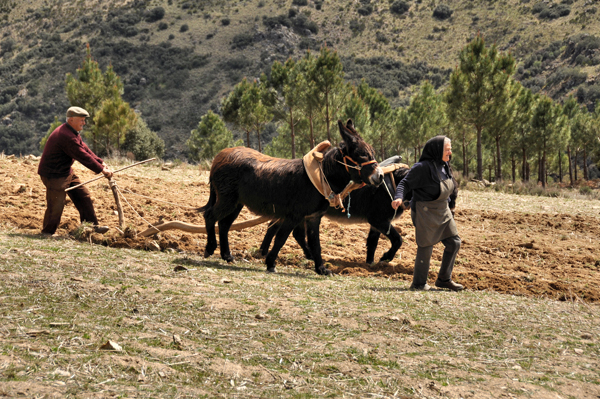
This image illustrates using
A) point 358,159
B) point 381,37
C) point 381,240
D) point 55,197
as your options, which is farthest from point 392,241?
point 381,37

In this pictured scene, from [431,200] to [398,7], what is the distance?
114 metres

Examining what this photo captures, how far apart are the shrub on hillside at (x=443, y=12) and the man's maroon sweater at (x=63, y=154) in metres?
107

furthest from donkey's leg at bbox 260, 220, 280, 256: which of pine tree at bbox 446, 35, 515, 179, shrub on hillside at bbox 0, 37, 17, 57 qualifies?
shrub on hillside at bbox 0, 37, 17, 57

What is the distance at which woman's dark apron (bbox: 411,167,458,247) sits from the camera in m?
6.42

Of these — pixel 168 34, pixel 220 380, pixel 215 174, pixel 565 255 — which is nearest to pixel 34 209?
pixel 215 174

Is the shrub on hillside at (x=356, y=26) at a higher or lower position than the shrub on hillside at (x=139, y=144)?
higher

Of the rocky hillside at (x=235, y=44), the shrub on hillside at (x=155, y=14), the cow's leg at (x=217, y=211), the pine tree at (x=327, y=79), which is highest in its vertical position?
the shrub on hillside at (x=155, y=14)

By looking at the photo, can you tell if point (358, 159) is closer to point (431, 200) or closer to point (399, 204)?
Answer: point (399, 204)

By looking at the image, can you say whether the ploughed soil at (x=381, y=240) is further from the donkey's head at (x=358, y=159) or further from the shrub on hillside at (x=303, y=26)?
the shrub on hillside at (x=303, y=26)

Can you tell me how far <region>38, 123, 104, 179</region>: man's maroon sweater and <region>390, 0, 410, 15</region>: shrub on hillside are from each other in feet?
370

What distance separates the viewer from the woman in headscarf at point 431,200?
21.0 feet

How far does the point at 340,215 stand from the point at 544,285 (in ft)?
11.2

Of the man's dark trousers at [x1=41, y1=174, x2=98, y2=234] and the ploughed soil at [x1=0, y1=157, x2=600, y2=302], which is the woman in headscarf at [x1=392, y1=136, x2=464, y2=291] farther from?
the man's dark trousers at [x1=41, y1=174, x2=98, y2=234]

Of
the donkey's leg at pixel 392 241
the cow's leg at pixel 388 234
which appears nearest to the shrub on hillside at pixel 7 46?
the cow's leg at pixel 388 234
